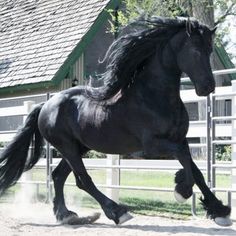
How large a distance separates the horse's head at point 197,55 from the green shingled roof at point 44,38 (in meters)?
12.0

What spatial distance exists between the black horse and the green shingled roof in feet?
35.4

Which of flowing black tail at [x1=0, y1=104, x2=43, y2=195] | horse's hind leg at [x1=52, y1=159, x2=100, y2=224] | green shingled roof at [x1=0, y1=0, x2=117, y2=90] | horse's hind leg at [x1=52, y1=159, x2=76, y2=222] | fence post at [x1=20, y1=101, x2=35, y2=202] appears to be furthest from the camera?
green shingled roof at [x1=0, y1=0, x2=117, y2=90]

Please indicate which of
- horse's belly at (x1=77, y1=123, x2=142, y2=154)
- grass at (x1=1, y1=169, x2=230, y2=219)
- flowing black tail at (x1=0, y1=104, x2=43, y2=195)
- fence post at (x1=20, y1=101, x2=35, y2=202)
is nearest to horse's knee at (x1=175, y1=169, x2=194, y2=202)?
horse's belly at (x1=77, y1=123, x2=142, y2=154)

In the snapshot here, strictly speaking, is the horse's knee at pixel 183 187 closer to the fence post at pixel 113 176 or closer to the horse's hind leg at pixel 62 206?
the horse's hind leg at pixel 62 206

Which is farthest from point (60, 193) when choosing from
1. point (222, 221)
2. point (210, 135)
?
point (222, 221)

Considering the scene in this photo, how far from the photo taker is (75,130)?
7.03 m

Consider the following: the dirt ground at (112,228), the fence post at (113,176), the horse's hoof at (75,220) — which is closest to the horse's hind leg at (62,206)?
the horse's hoof at (75,220)

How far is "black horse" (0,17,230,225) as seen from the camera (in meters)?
5.94

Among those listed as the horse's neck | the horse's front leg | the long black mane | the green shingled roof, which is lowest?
the horse's front leg

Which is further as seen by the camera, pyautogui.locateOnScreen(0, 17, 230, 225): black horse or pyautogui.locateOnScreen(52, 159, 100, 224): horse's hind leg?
pyautogui.locateOnScreen(52, 159, 100, 224): horse's hind leg

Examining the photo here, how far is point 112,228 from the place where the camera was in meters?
6.43

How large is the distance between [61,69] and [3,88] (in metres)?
2.79

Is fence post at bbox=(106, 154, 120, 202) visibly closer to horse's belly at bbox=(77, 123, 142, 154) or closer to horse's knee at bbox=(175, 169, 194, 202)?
horse's belly at bbox=(77, 123, 142, 154)

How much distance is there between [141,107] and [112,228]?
134 centimetres
